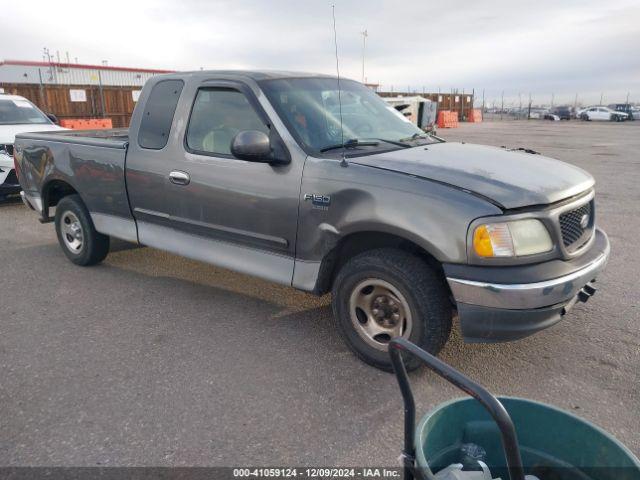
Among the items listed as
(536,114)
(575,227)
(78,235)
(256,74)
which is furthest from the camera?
(536,114)

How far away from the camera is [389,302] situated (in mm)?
3240

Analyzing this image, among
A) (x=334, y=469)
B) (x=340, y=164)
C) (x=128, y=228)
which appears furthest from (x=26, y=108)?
(x=334, y=469)

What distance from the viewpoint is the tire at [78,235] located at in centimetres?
520

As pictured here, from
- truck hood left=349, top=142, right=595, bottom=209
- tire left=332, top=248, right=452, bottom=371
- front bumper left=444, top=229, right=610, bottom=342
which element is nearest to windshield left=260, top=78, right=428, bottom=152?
truck hood left=349, top=142, right=595, bottom=209

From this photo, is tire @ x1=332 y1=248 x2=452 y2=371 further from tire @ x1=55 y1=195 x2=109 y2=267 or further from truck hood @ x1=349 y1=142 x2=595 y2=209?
tire @ x1=55 y1=195 x2=109 y2=267

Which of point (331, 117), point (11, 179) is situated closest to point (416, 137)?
point (331, 117)

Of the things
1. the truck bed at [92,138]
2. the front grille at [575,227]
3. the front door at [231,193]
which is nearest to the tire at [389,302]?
the front door at [231,193]

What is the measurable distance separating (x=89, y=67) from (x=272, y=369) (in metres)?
32.2

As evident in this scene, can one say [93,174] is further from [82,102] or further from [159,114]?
[82,102]

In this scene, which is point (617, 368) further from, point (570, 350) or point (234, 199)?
point (234, 199)

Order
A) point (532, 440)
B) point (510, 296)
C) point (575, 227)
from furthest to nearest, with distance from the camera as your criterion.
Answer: point (575, 227), point (510, 296), point (532, 440)

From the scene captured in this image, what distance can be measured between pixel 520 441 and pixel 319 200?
1876 millimetres

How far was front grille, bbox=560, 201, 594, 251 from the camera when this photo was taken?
3051 millimetres

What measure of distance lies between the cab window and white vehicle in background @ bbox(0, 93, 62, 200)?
213 inches
